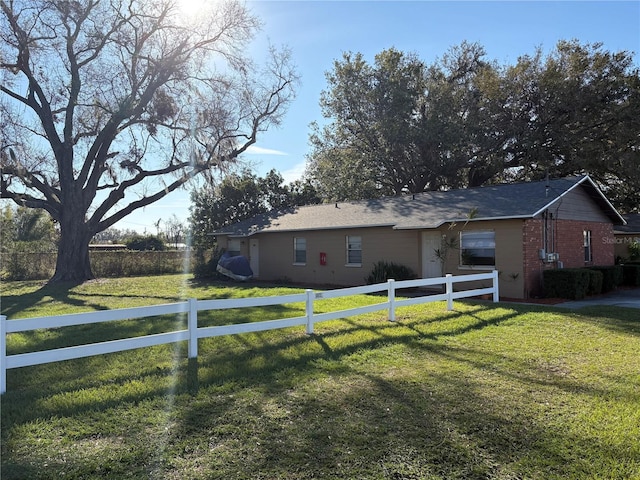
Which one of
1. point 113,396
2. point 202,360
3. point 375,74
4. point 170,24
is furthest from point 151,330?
point 375,74

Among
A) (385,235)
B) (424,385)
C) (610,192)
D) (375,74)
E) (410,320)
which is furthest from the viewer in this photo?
(375,74)

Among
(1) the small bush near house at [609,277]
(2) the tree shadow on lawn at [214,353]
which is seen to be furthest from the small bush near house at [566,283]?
(2) the tree shadow on lawn at [214,353]

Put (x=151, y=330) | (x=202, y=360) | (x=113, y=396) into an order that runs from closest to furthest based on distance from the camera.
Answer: (x=113, y=396) < (x=202, y=360) < (x=151, y=330)

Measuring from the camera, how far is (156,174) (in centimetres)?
2573

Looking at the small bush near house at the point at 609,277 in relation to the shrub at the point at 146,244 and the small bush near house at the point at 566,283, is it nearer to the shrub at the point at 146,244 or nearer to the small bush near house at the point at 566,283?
the small bush near house at the point at 566,283

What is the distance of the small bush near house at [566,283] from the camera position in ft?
47.6

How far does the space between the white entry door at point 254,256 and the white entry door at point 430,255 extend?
9.88 m

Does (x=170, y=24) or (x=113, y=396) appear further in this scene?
(x=170, y=24)

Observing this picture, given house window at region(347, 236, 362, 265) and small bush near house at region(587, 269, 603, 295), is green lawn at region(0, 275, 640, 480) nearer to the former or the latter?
small bush near house at region(587, 269, 603, 295)

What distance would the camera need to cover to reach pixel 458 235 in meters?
16.8

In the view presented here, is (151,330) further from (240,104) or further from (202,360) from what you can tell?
(240,104)

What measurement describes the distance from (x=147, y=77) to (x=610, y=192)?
28.7m

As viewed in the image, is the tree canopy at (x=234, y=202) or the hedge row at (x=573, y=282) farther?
the tree canopy at (x=234, y=202)

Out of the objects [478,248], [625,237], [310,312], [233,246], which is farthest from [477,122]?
[310,312]
